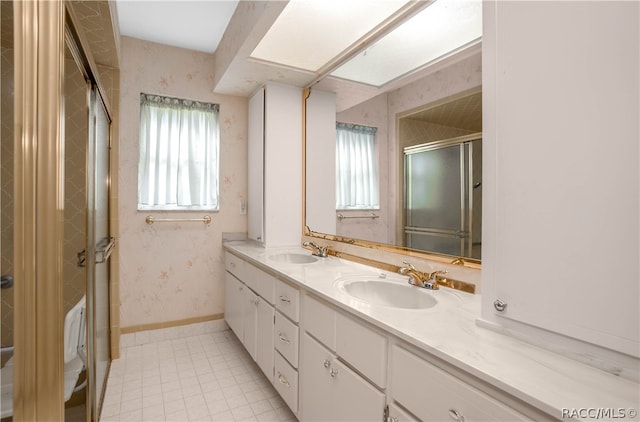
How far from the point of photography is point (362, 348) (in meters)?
1.08

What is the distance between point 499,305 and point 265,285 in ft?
4.36

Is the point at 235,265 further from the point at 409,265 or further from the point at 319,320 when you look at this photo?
the point at 409,265

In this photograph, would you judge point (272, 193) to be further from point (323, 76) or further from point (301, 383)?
point (301, 383)

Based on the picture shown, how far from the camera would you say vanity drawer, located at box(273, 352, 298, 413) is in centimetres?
159

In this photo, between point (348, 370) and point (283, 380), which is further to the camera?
point (283, 380)

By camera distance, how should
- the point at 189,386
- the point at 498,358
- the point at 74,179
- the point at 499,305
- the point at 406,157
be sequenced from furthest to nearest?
the point at 189,386, the point at 406,157, the point at 74,179, the point at 499,305, the point at 498,358

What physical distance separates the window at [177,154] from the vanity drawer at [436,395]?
235 cm

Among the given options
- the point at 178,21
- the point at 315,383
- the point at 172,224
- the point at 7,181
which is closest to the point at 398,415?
the point at 315,383

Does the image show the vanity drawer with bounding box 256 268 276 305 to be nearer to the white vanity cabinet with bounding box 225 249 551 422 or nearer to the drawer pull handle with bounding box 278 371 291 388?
the white vanity cabinet with bounding box 225 249 551 422

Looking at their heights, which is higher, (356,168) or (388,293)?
(356,168)

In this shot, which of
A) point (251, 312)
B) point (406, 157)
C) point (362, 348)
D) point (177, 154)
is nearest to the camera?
point (362, 348)

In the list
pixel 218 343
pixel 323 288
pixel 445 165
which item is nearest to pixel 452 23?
pixel 445 165

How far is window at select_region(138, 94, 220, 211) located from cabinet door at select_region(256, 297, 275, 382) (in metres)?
1.26

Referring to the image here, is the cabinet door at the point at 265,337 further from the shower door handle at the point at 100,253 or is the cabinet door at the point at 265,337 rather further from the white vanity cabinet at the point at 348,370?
the shower door handle at the point at 100,253
